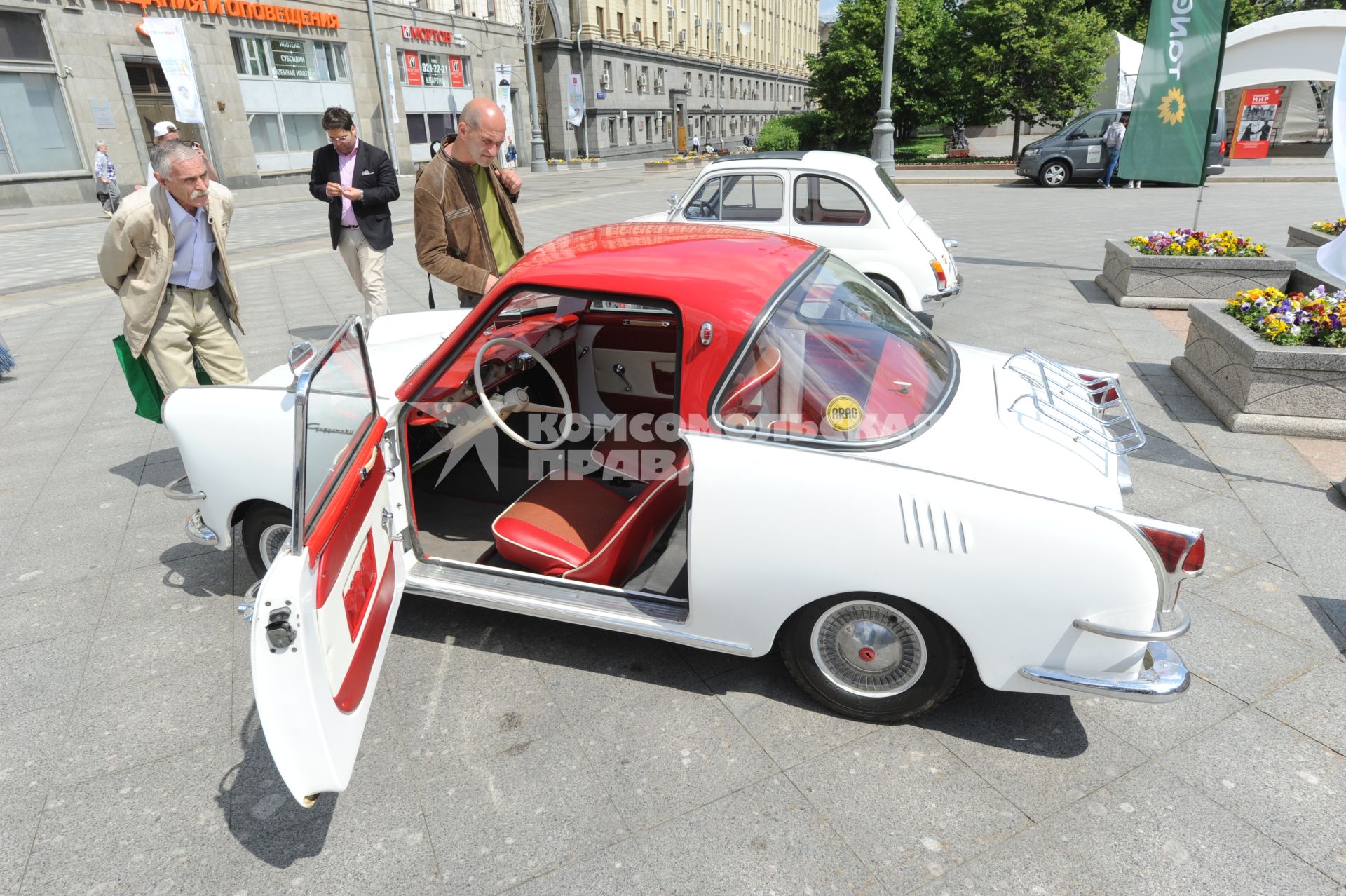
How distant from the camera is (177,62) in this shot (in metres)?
20.6

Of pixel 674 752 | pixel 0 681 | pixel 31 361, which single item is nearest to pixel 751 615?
pixel 674 752

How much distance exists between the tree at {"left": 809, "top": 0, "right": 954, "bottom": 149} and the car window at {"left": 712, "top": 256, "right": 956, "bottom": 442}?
115ft

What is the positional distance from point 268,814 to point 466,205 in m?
3.67

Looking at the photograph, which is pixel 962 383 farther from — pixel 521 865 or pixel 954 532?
pixel 521 865

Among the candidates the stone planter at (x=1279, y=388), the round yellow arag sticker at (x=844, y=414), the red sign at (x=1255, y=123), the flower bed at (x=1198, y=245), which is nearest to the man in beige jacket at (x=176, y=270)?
the round yellow arag sticker at (x=844, y=414)

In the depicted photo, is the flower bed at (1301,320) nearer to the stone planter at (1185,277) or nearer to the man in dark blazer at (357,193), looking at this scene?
the stone planter at (1185,277)

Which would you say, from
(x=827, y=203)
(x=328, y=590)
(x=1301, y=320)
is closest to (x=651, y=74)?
(x=827, y=203)

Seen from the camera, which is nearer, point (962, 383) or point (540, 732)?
point (540, 732)

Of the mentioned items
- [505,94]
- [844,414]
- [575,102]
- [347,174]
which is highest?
[575,102]

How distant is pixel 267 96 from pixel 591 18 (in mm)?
26646

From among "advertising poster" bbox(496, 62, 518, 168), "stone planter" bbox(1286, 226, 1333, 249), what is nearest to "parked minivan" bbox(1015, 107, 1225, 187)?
"stone planter" bbox(1286, 226, 1333, 249)

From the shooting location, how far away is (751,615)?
2648 mm

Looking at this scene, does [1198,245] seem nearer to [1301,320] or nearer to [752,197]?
[1301,320]

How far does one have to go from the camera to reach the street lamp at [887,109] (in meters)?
14.9
